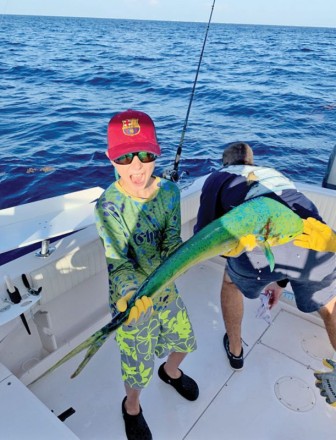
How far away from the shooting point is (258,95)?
16844mm

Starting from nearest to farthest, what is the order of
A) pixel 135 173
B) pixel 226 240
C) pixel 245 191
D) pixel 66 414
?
pixel 226 240 → pixel 135 173 → pixel 245 191 → pixel 66 414

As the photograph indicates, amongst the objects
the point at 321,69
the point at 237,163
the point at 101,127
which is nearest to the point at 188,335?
the point at 237,163

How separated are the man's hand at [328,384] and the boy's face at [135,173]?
6.86 feet

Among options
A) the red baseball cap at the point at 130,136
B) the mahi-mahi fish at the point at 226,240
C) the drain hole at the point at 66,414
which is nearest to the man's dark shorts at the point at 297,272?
the mahi-mahi fish at the point at 226,240

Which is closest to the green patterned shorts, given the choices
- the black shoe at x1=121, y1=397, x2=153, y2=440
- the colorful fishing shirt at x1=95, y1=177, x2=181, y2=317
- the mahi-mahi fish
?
the colorful fishing shirt at x1=95, y1=177, x2=181, y2=317

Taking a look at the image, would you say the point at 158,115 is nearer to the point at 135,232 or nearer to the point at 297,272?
the point at 297,272

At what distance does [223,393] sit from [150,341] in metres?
1.01

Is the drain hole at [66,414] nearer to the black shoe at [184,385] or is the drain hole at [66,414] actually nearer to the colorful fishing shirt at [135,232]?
the black shoe at [184,385]

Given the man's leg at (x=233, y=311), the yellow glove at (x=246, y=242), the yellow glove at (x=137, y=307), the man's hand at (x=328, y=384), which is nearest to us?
the yellow glove at (x=137, y=307)

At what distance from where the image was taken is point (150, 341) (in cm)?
216

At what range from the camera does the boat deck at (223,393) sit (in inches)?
98.7

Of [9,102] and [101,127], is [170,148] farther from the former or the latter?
[9,102]

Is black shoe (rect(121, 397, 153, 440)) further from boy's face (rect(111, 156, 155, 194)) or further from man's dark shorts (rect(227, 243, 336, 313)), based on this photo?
boy's face (rect(111, 156, 155, 194))

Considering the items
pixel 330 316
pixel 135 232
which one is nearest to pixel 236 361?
pixel 330 316
